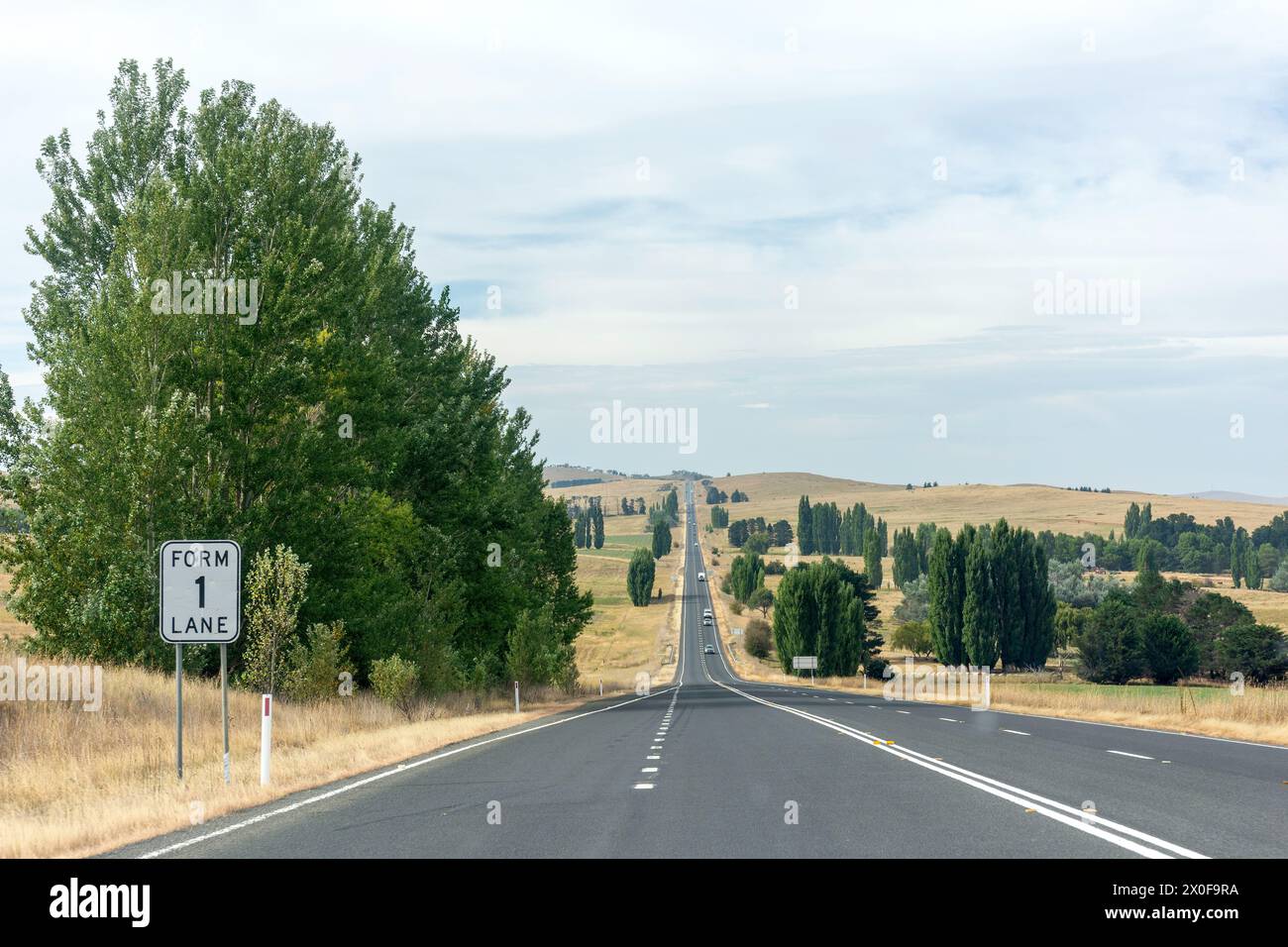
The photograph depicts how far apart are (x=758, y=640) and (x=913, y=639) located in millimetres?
18739

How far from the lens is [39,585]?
2812 centimetres

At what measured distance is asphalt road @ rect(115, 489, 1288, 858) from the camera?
9.62 meters

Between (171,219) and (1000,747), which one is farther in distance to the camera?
(171,219)

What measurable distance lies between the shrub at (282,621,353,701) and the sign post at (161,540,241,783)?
43.7 feet

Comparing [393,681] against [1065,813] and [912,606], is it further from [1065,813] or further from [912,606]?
→ [912,606]

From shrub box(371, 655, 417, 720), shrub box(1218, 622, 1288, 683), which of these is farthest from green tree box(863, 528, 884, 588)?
shrub box(371, 655, 417, 720)

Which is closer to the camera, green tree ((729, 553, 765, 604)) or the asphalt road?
Answer: the asphalt road

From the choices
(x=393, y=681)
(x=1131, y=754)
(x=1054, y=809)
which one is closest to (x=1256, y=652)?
(x=393, y=681)

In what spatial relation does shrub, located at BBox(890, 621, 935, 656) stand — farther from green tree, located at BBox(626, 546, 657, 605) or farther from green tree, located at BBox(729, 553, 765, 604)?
green tree, located at BBox(626, 546, 657, 605)
